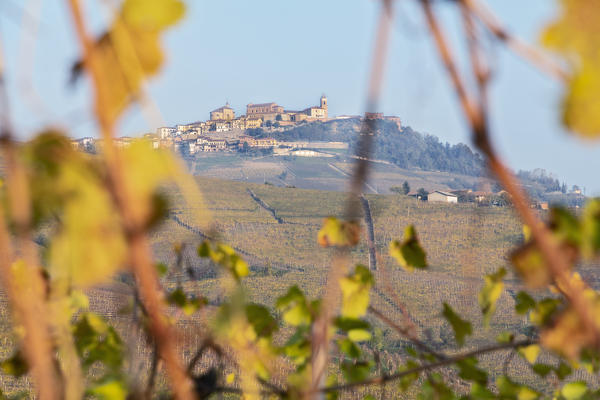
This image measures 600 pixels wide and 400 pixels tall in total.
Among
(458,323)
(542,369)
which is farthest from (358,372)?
(542,369)

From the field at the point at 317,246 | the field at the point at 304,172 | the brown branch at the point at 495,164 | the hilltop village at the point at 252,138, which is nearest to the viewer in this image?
the brown branch at the point at 495,164

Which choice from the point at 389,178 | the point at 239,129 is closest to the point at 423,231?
the point at 389,178

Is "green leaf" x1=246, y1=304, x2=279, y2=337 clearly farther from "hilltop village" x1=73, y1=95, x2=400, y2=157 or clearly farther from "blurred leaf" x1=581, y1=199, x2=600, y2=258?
"hilltop village" x1=73, y1=95, x2=400, y2=157

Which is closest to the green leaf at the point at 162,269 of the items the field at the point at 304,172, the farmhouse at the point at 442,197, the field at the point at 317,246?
the field at the point at 317,246

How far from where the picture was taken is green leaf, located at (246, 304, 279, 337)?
569 mm

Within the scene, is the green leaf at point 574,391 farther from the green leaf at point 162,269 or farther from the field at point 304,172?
the field at point 304,172

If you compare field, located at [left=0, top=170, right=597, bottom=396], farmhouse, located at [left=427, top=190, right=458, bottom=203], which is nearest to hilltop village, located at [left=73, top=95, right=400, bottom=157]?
farmhouse, located at [left=427, top=190, right=458, bottom=203]

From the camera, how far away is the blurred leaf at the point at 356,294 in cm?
55

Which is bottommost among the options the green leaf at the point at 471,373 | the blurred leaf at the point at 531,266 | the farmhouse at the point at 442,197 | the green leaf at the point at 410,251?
the farmhouse at the point at 442,197

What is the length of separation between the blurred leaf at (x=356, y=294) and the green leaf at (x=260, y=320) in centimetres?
7

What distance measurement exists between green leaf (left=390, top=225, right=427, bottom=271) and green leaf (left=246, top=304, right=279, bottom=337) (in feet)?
0.45

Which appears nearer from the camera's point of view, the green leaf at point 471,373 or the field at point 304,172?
the green leaf at point 471,373

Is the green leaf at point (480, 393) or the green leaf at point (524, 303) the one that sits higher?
the green leaf at point (524, 303)

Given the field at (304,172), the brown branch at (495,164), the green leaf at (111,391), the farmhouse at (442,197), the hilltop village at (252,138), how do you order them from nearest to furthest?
the brown branch at (495,164), the green leaf at (111,391), the farmhouse at (442,197), the field at (304,172), the hilltop village at (252,138)
